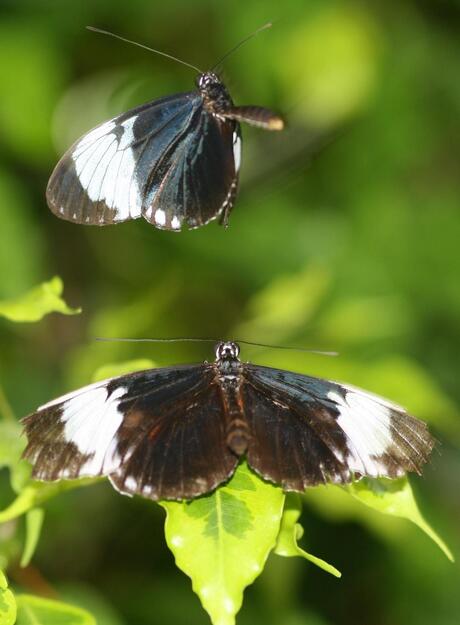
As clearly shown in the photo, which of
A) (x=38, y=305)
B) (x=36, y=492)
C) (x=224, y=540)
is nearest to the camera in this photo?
(x=224, y=540)

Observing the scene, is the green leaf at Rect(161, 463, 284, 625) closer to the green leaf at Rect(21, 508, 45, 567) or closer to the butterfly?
the butterfly

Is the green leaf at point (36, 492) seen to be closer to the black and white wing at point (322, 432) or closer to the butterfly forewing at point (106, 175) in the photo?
the black and white wing at point (322, 432)

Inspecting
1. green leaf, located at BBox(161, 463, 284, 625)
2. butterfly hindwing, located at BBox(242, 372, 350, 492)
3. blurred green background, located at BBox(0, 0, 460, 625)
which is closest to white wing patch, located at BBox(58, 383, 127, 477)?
green leaf, located at BBox(161, 463, 284, 625)

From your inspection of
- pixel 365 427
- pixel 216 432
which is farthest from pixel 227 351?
pixel 365 427

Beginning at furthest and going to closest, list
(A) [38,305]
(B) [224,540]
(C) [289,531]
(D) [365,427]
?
(A) [38,305], (D) [365,427], (C) [289,531], (B) [224,540]

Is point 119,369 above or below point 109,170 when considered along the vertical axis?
below

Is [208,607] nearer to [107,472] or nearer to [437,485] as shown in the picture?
[107,472]

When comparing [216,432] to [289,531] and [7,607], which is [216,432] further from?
[7,607]
